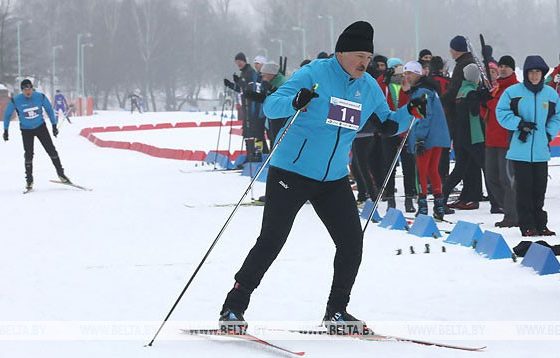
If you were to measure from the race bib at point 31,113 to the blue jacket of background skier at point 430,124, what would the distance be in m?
6.38

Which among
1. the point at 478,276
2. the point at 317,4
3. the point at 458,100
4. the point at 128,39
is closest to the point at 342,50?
the point at 478,276

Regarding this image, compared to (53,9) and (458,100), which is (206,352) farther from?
(53,9)

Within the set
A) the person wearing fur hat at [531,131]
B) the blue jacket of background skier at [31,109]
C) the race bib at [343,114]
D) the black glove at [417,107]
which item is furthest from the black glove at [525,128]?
the blue jacket of background skier at [31,109]

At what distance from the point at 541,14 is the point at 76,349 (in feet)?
468

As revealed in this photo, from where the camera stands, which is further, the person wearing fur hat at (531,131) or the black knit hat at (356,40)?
the person wearing fur hat at (531,131)

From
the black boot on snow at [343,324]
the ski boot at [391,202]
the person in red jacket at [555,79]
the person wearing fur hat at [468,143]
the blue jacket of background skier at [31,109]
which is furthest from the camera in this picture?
the blue jacket of background skier at [31,109]

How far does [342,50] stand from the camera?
5227 millimetres

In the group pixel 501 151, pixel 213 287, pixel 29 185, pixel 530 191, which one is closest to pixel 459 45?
pixel 501 151

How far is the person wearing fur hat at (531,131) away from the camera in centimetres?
879

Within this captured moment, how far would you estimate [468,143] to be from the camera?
436 inches

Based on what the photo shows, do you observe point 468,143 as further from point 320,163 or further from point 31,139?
point 31,139

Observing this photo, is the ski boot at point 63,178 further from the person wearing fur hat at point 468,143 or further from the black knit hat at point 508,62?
the black knit hat at point 508,62

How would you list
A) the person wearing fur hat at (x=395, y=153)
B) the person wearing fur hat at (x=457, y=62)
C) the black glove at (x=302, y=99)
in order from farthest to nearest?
the person wearing fur hat at (x=395, y=153) → the person wearing fur hat at (x=457, y=62) → the black glove at (x=302, y=99)

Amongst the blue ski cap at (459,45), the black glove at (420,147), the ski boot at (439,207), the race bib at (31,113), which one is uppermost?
the blue ski cap at (459,45)
